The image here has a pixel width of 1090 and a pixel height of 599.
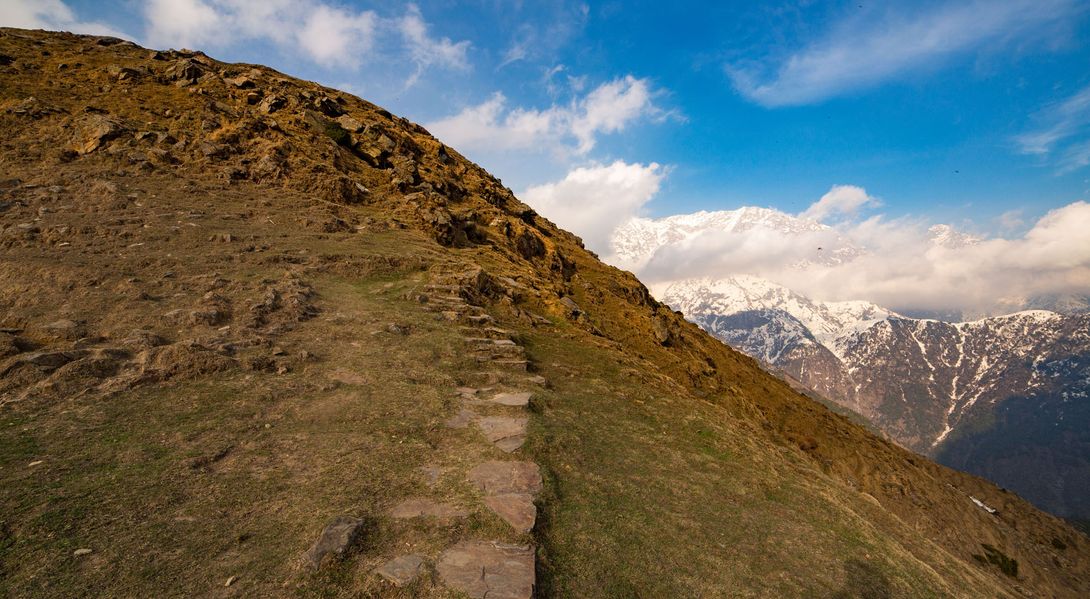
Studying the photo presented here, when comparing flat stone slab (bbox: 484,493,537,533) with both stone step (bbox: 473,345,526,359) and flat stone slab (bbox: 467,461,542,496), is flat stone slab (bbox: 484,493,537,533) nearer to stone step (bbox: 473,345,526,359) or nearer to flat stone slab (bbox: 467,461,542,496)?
flat stone slab (bbox: 467,461,542,496)

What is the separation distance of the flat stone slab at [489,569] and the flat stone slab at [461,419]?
5.41 m

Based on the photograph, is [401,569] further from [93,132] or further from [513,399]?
[93,132]

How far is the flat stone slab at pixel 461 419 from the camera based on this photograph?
15055 millimetres

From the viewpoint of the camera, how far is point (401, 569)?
8.80 metres

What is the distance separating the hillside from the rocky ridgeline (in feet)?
0.22

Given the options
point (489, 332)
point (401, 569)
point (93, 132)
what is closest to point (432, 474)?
point (401, 569)

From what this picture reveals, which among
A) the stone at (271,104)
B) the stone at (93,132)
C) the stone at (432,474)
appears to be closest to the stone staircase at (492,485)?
the stone at (432,474)

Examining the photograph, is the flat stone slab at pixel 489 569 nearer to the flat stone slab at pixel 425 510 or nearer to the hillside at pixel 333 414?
the hillside at pixel 333 414

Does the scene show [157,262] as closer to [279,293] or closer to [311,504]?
[279,293]

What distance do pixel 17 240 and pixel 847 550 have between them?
35.3 meters

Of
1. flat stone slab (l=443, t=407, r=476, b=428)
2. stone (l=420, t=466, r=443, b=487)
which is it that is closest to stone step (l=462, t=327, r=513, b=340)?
flat stone slab (l=443, t=407, r=476, b=428)

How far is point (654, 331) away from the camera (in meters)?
37.6

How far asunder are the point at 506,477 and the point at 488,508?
1.51 metres

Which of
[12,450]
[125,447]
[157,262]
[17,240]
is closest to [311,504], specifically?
[125,447]
